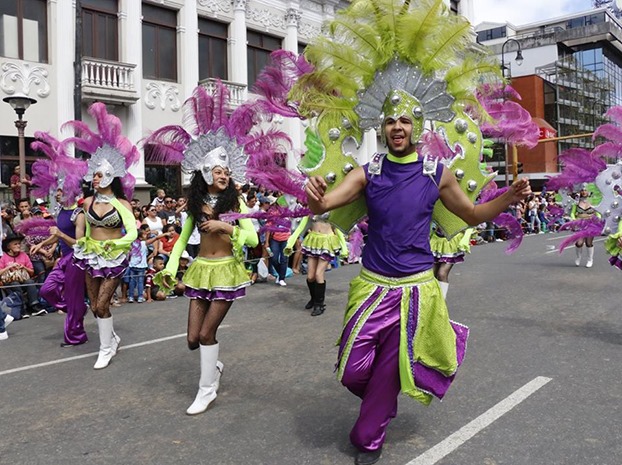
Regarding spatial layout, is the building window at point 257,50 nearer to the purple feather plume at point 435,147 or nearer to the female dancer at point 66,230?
the female dancer at point 66,230

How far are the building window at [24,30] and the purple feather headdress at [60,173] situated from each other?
27.8 feet

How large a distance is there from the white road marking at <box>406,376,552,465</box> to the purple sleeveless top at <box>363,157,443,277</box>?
1.09 meters

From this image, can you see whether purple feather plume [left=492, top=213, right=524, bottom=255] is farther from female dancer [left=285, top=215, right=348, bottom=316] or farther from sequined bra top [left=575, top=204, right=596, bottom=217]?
sequined bra top [left=575, top=204, right=596, bottom=217]

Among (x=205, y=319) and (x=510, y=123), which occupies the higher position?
(x=510, y=123)

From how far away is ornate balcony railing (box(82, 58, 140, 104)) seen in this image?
14805 millimetres

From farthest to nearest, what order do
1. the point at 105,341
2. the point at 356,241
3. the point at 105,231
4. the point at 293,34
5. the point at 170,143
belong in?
the point at 293,34 < the point at 356,241 < the point at 105,231 < the point at 105,341 < the point at 170,143

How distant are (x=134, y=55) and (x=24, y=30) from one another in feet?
9.42

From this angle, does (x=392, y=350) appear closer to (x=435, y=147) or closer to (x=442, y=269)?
(x=435, y=147)

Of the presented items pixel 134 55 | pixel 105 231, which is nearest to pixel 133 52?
pixel 134 55

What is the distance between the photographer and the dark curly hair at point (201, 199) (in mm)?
4475

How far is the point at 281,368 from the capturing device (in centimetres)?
521

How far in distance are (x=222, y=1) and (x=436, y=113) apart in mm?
16968

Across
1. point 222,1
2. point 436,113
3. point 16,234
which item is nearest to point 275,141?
point 436,113

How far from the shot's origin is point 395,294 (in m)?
3.29
